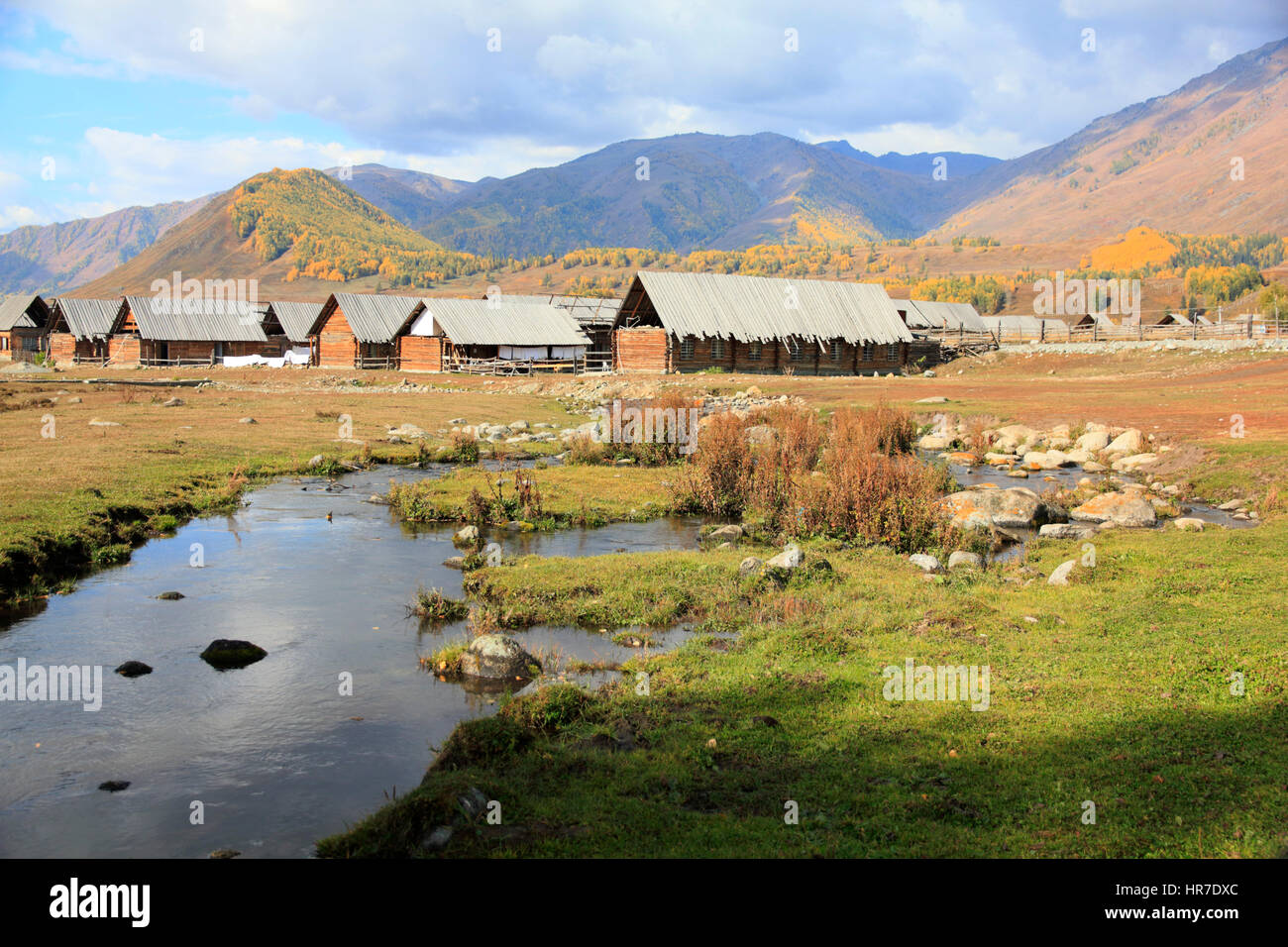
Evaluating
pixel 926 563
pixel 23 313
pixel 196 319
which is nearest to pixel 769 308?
pixel 926 563

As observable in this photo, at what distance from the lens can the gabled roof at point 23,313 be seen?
77.6 meters

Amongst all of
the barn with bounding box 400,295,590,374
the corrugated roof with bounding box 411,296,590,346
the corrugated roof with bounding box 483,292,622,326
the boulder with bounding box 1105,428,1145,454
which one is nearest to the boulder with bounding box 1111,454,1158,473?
the boulder with bounding box 1105,428,1145,454

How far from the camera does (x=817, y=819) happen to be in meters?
5.69

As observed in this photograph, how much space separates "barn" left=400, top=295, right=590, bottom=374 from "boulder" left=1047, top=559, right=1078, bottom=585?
46662 millimetres

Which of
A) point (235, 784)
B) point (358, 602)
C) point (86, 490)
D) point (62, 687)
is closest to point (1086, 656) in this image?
point (235, 784)

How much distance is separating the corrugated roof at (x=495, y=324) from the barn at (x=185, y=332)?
19505 millimetres

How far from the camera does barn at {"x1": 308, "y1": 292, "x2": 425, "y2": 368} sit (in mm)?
62656

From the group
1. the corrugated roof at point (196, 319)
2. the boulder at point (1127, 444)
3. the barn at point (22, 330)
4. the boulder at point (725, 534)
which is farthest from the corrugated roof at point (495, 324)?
the boulder at point (725, 534)

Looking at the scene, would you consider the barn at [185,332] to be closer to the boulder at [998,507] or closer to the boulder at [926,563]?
the boulder at [998,507]

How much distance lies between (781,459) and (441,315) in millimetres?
41859

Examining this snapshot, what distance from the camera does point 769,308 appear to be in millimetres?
52531

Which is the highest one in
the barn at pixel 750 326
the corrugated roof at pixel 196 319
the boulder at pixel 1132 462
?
the corrugated roof at pixel 196 319

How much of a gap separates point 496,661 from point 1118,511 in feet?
40.3

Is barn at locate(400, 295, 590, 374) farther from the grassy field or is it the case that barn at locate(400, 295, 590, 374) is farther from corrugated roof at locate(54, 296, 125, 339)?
the grassy field
